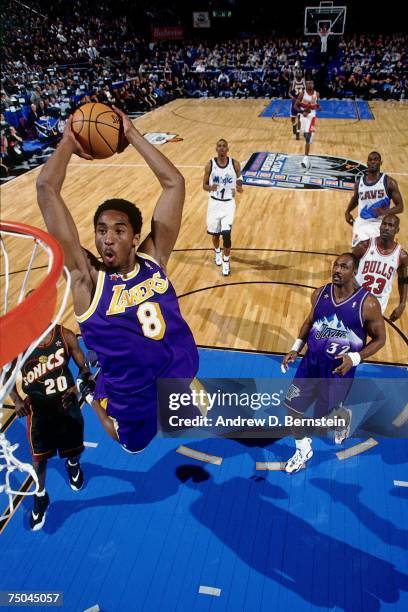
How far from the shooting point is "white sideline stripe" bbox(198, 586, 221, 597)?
3062 millimetres

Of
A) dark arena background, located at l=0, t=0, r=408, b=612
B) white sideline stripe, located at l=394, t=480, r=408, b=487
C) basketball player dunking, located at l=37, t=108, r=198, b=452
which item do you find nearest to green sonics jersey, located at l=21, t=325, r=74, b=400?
dark arena background, located at l=0, t=0, r=408, b=612

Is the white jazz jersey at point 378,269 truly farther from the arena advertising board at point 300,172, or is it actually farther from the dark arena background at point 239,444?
the arena advertising board at point 300,172

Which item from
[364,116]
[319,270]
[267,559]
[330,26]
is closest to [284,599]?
[267,559]

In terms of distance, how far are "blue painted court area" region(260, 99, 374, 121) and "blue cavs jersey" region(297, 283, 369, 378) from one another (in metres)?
16.6

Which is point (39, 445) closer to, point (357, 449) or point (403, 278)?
point (357, 449)

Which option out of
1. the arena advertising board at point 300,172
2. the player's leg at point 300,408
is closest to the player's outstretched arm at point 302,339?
the player's leg at point 300,408

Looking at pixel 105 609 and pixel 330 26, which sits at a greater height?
pixel 330 26

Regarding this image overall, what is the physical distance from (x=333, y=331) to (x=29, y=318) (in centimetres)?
234

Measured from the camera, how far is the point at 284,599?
302cm

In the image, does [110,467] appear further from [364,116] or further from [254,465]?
[364,116]

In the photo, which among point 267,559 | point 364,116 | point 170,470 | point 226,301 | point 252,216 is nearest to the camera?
point 267,559

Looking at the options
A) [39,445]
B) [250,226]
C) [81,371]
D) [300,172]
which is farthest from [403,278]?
[300,172]

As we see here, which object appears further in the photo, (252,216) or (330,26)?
(330,26)

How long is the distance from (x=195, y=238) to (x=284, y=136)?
869 cm
